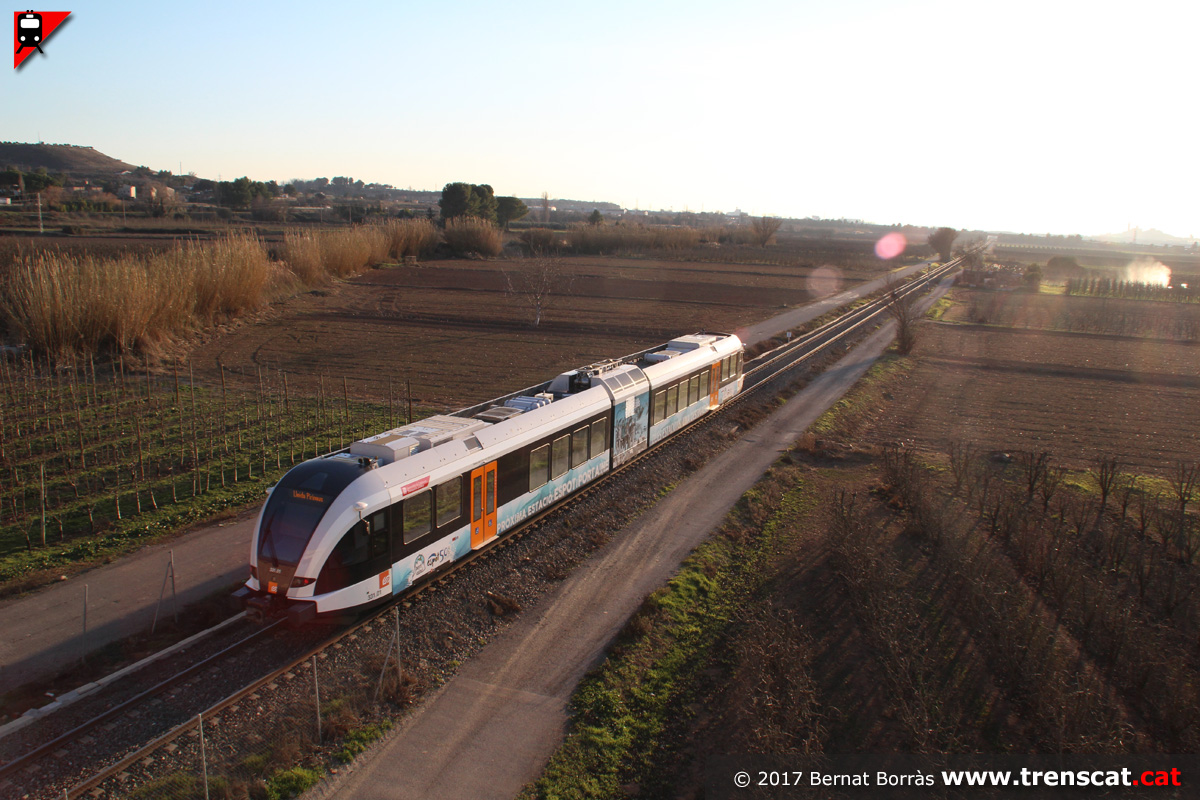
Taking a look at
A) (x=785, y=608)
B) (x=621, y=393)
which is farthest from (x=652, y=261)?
(x=785, y=608)

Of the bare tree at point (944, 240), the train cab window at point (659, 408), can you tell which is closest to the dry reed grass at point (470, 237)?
the train cab window at point (659, 408)

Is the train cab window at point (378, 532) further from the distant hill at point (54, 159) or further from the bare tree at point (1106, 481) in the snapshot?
the distant hill at point (54, 159)

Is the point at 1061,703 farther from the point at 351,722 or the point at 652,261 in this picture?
the point at 652,261

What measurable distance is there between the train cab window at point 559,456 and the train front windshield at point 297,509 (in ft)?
16.8

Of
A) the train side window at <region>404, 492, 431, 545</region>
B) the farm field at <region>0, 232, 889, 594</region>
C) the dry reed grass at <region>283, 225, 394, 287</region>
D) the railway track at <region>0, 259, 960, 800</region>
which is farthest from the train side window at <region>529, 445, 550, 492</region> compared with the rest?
the dry reed grass at <region>283, 225, 394, 287</region>

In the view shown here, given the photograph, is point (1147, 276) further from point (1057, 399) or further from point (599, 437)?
point (599, 437)

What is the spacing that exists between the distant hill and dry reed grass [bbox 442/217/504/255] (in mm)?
119015

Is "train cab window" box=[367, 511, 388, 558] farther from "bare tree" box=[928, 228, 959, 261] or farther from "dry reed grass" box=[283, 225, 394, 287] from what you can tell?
"bare tree" box=[928, 228, 959, 261]

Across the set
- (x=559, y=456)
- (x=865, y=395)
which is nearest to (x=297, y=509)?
(x=559, y=456)

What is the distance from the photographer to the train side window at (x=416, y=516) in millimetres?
11539

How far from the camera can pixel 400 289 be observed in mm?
59531

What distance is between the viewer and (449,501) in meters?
12.4

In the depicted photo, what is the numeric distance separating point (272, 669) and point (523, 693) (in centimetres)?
363

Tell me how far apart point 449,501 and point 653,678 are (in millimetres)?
4544
